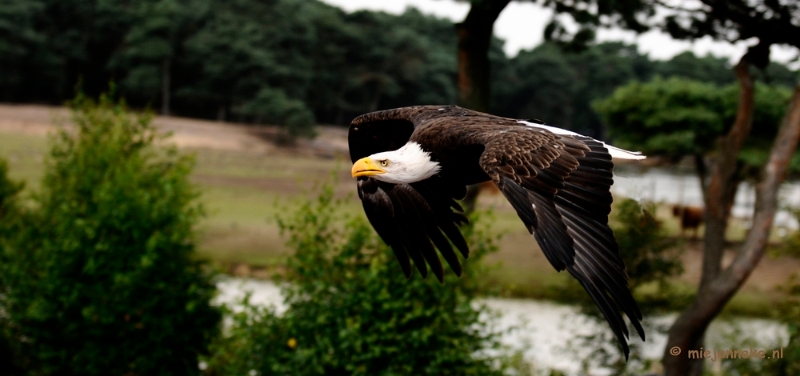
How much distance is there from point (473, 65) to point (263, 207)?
15421 millimetres

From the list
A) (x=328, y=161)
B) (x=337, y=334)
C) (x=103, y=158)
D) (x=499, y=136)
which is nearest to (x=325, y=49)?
(x=328, y=161)

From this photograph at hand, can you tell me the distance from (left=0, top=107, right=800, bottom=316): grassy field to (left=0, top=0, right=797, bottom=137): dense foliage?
10.4ft

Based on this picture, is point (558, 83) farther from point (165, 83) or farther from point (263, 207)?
point (263, 207)

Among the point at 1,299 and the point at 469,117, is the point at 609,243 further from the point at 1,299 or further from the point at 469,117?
the point at 1,299

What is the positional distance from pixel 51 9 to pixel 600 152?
4645 cm

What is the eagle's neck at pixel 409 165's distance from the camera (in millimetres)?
4457

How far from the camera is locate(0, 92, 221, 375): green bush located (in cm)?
920

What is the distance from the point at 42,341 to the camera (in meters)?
9.58

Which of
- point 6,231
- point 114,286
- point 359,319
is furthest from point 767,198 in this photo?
point 6,231

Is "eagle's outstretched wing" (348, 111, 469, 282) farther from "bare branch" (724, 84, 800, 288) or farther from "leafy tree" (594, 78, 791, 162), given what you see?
"leafy tree" (594, 78, 791, 162)

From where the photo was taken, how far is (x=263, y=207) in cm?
2433

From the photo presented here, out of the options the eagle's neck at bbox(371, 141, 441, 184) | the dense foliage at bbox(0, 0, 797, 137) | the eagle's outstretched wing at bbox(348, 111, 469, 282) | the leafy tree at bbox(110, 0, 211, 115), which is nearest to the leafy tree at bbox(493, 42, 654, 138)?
the dense foliage at bbox(0, 0, 797, 137)

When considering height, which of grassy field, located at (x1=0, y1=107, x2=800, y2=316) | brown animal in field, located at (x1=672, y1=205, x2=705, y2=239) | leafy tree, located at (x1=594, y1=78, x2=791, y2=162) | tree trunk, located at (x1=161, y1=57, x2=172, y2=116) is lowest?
grassy field, located at (x1=0, y1=107, x2=800, y2=316)

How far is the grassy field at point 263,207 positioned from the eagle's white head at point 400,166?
3266 millimetres
